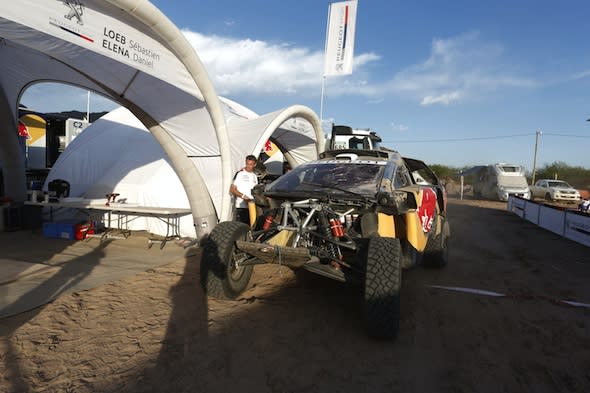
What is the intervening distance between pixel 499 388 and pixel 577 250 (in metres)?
7.44

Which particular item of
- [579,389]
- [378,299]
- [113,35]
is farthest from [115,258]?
[579,389]

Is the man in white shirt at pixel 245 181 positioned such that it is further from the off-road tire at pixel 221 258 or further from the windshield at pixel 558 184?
the windshield at pixel 558 184

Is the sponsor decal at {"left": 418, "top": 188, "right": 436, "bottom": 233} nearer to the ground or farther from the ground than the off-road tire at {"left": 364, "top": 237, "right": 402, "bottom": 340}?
farther from the ground

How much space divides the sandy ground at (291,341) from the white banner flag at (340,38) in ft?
38.8

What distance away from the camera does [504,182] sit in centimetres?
2194

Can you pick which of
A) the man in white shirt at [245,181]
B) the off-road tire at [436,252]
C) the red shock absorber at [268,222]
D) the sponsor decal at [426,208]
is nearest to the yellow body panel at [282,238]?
the red shock absorber at [268,222]

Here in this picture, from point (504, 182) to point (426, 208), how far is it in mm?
20615

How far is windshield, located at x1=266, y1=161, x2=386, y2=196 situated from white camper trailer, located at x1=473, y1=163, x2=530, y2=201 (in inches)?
780

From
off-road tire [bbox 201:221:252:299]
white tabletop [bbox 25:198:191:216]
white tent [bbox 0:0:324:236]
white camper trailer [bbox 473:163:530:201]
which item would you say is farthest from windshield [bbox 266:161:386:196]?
white camper trailer [bbox 473:163:530:201]

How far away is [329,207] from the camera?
394 cm

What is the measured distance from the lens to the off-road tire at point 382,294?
3.13 m

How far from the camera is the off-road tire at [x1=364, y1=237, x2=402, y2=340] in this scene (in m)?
3.13

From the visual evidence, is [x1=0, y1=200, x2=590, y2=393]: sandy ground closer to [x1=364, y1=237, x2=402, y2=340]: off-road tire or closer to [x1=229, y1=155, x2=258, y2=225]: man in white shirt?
[x1=364, y1=237, x2=402, y2=340]: off-road tire

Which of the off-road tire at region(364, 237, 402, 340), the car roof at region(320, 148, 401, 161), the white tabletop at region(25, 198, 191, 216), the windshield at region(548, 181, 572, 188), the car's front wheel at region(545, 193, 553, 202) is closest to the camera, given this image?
the off-road tire at region(364, 237, 402, 340)
